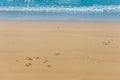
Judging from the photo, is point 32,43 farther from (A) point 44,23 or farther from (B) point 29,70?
(A) point 44,23

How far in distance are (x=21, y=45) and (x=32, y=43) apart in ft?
1.32

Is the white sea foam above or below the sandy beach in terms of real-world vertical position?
below

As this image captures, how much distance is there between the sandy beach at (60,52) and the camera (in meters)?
7.40

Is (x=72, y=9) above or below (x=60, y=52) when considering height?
below

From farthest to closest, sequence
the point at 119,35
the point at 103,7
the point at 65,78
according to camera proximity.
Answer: the point at 103,7 → the point at 119,35 → the point at 65,78

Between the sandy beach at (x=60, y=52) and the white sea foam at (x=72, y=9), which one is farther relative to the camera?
the white sea foam at (x=72, y=9)

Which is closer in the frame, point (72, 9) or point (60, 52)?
point (60, 52)

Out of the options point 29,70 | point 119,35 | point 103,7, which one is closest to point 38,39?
point 119,35

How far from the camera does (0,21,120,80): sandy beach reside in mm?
7398

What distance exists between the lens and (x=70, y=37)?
11.5 m

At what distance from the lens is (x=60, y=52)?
30.4 feet

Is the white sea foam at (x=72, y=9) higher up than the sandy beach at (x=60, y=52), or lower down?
lower down

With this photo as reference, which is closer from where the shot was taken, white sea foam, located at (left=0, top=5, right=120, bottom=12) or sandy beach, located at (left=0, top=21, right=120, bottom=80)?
sandy beach, located at (left=0, top=21, right=120, bottom=80)

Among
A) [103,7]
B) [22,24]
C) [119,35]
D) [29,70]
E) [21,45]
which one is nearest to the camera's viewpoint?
[29,70]
